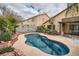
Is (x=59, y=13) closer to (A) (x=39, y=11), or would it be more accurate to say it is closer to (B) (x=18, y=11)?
(A) (x=39, y=11)

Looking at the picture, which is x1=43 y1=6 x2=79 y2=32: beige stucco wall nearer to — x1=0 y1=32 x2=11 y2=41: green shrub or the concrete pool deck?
the concrete pool deck

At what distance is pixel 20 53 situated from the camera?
1.56 meters

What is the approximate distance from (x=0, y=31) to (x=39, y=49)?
0.37 meters

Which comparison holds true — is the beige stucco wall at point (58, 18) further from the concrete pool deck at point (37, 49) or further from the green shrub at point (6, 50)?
the green shrub at point (6, 50)

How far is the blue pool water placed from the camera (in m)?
1.56

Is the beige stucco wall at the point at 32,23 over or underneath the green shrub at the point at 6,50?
over

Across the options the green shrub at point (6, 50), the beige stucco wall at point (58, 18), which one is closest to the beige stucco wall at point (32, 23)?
the beige stucco wall at point (58, 18)

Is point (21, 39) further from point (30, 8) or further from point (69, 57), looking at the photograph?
point (69, 57)

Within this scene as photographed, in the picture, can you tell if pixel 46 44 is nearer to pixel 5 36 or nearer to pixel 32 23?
pixel 32 23

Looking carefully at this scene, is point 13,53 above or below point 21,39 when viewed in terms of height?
below

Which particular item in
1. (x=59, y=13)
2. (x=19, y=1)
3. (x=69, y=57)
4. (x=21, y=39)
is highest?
(x=19, y=1)

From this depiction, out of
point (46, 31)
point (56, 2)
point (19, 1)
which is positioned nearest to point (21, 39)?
point (46, 31)

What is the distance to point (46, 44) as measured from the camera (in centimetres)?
158

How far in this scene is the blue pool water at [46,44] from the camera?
1.56m
